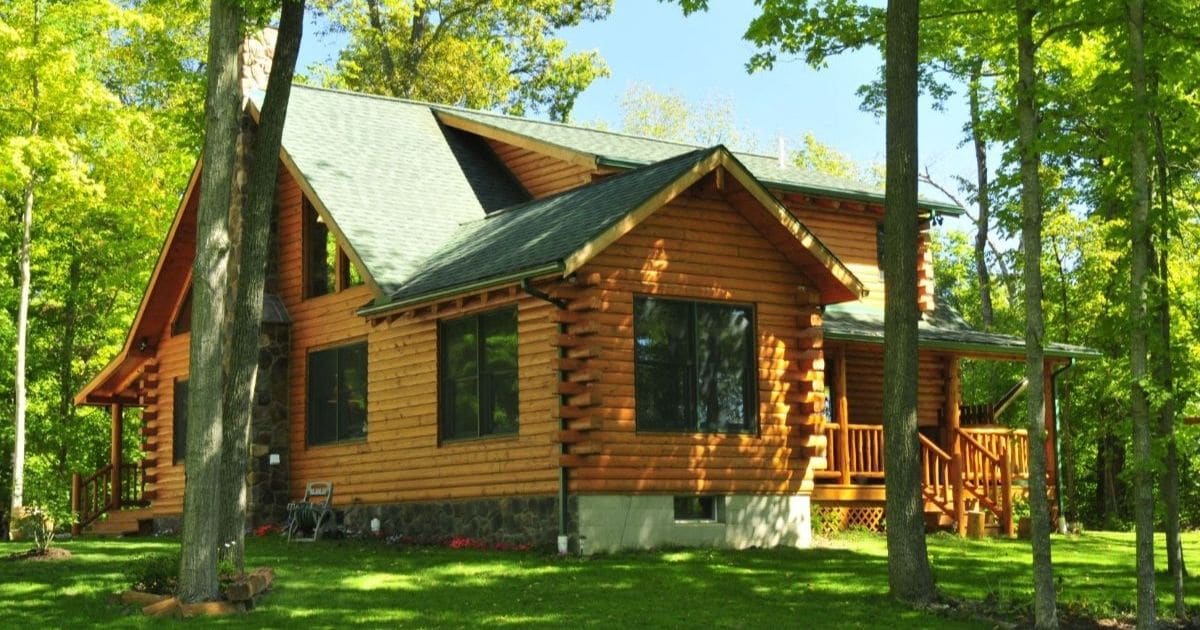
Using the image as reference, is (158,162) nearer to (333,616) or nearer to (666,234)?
(666,234)

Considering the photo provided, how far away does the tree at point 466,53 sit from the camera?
3916 centimetres

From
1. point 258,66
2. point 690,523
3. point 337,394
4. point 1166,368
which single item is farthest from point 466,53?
point 1166,368

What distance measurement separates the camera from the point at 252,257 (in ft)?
49.0

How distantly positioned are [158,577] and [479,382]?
6547mm

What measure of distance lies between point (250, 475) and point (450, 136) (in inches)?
280

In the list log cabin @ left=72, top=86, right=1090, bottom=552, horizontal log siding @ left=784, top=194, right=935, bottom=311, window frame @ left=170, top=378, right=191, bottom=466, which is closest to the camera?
log cabin @ left=72, top=86, right=1090, bottom=552

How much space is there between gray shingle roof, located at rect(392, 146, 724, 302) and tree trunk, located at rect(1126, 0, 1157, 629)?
237 inches

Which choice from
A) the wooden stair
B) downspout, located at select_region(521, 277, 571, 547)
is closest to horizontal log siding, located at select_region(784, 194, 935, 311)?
downspout, located at select_region(521, 277, 571, 547)

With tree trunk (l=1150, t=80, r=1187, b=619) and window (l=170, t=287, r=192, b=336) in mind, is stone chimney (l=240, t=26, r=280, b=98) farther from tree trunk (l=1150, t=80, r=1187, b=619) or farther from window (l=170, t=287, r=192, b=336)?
tree trunk (l=1150, t=80, r=1187, b=619)

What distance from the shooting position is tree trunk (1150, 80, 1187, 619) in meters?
13.3

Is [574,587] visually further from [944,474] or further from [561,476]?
[944,474]

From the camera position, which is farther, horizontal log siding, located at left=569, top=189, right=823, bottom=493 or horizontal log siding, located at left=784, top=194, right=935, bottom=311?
horizontal log siding, located at left=784, top=194, right=935, bottom=311

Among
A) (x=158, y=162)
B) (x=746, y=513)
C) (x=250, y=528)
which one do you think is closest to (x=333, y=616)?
(x=746, y=513)

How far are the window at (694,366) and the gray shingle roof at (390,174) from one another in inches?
153
